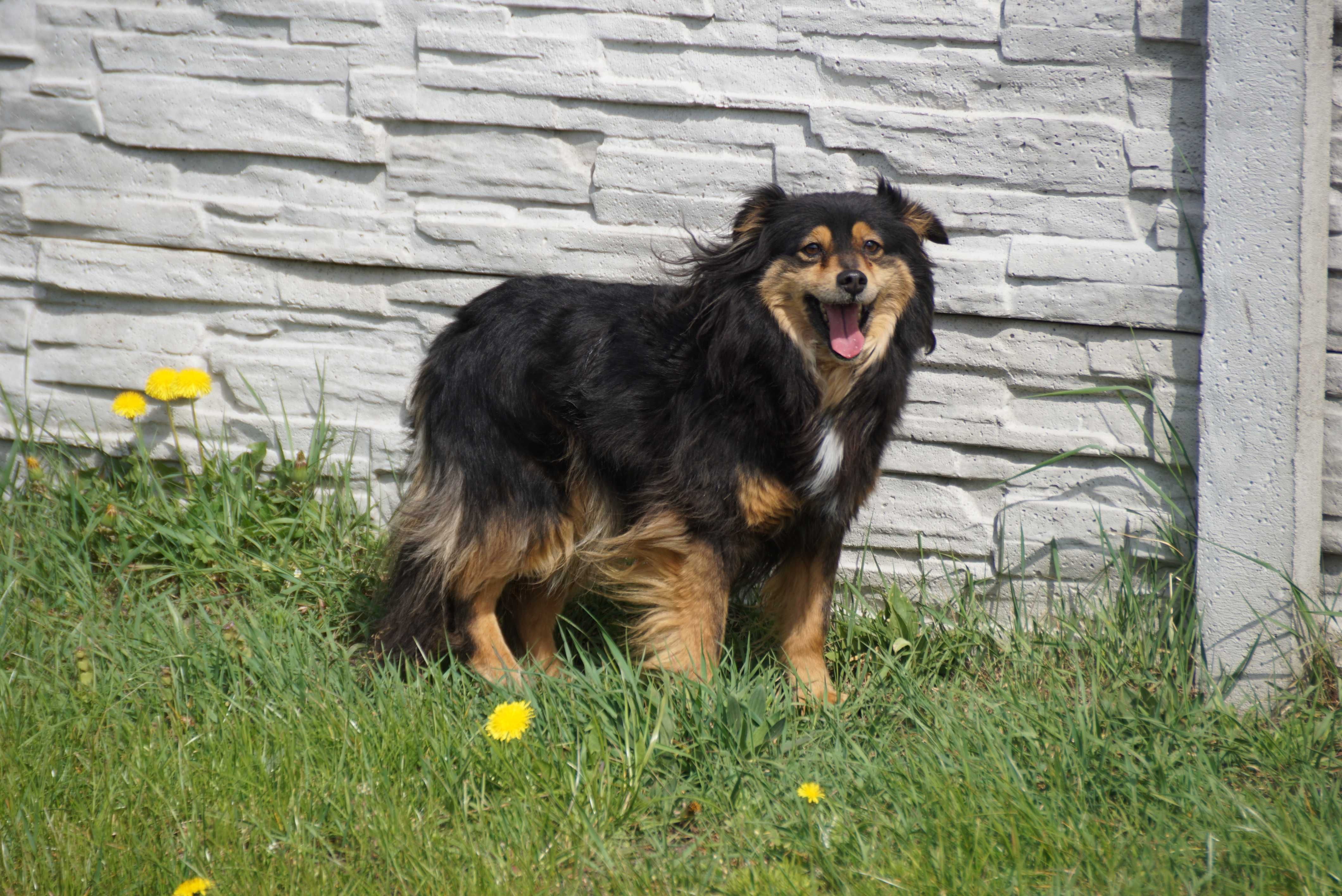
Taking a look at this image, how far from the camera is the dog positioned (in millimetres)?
2869

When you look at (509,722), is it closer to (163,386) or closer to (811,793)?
(811,793)

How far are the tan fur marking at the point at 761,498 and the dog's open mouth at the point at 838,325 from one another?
16.3 inches

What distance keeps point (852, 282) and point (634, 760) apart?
54.1 inches

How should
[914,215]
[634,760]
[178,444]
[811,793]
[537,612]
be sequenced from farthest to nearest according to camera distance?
[178,444]
[537,612]
[914,215]
[634,760]
[811,793]

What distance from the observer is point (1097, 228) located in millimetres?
3275

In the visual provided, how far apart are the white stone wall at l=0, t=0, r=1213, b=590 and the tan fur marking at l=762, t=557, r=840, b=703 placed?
0.54m

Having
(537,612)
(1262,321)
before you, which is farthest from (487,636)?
(1262,321)

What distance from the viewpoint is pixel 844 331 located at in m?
2.86

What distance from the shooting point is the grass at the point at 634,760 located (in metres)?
2.21

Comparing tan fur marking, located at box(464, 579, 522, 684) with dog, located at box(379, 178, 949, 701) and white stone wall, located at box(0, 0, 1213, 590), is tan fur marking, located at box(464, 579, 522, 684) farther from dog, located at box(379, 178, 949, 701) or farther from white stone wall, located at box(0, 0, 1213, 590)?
white stone wall, located at box(0, 0, 1213, 590)

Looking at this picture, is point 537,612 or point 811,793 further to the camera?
point 537,612

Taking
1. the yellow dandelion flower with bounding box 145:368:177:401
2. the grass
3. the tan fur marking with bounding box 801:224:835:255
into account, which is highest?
the tan fur marking with bounding box 801:224:835:255

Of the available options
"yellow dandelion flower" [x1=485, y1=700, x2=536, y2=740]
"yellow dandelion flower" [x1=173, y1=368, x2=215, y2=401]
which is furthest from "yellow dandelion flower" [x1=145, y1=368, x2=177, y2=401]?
"yellow dandelion flower" [x1=485, y1=700, x2=536, y2=740]

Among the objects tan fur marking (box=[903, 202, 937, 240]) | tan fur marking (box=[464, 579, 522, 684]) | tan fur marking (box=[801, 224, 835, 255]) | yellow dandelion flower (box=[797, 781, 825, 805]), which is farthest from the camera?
tan fur marking (box=[464, 579, 522, 684])
